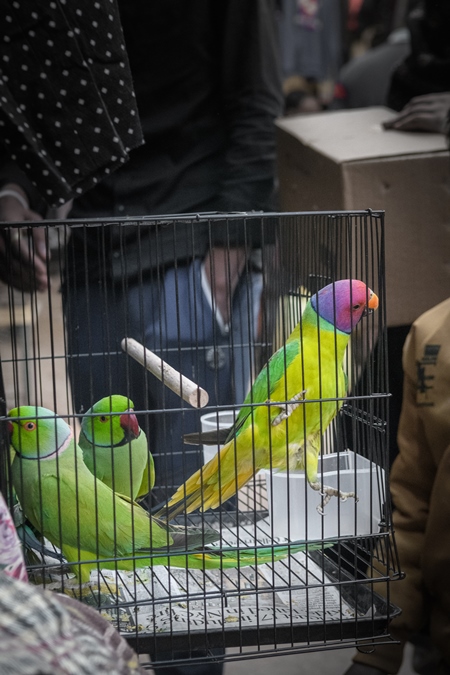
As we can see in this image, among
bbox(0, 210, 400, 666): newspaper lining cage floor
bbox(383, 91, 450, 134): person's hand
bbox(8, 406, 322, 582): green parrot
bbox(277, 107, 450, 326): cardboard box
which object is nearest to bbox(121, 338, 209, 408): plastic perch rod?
bbox(0, 210, 400, 666): newspaper lining cage floor

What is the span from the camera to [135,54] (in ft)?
4.83

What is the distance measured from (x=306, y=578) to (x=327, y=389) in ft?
0.67

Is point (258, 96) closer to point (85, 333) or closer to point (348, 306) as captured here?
point (85, 333)

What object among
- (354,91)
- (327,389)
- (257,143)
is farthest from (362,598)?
(354,91)

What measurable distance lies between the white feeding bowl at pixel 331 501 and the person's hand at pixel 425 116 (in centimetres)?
73

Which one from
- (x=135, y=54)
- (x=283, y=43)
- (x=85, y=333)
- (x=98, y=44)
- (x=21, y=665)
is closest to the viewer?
(x=21, y=665)

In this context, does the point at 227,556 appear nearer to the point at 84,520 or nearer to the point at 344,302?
the point at 84,520

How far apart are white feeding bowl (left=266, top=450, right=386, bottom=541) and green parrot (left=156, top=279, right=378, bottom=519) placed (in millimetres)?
27

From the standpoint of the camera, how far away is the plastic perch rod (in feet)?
2.64

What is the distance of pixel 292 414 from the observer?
0.88 meters

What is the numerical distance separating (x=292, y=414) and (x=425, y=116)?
2.57 feet

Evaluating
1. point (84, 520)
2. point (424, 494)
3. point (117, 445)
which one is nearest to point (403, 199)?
point (424, 494)

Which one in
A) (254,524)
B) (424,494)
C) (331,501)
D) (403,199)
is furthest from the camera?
(403,199)

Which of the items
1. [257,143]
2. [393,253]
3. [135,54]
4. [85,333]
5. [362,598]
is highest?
[135,54]
